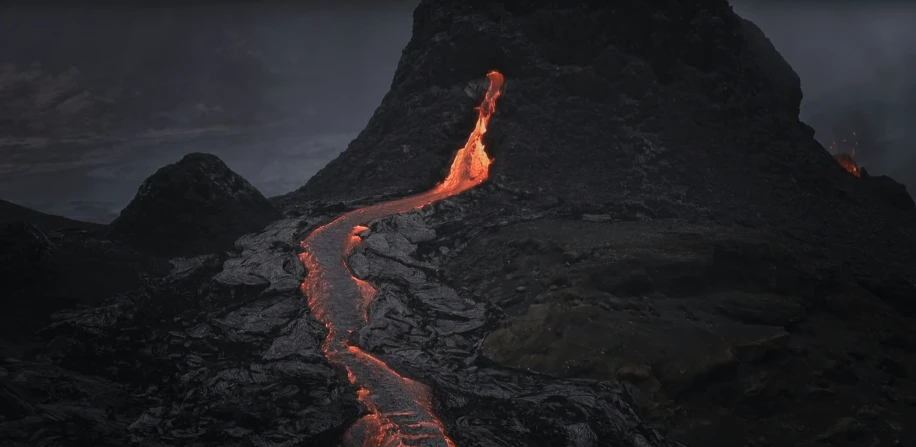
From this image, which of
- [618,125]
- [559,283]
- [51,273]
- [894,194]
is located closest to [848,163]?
[894,194]

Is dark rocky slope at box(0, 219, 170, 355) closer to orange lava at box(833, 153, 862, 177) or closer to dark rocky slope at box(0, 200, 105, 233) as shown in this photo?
dark rocky slope at box(0, 200, 105, 233)

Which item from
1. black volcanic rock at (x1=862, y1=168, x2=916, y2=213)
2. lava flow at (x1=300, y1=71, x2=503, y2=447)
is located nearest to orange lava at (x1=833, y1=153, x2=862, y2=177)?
black volcanic rock at (x1=862, y1=168, x2=916, y2=213)

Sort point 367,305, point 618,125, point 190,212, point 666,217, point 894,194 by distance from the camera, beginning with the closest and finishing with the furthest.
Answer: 1. point 367,305
2. point 190,212
3. point 666,217
4. point 618,125
5. point 894,194

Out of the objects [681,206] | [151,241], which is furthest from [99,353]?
[681,206]

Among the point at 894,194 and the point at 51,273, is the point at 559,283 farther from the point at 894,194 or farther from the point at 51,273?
the point at 894,194

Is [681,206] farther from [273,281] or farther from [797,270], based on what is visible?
[273,281]

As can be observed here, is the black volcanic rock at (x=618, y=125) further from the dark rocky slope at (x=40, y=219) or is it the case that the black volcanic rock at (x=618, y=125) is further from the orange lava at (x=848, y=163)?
the dark rocky slope at (x=40, y=219)
